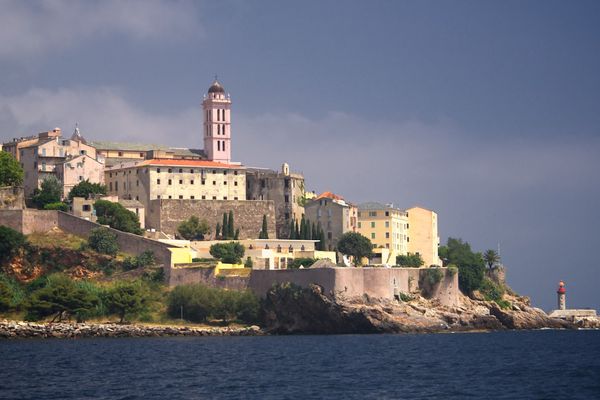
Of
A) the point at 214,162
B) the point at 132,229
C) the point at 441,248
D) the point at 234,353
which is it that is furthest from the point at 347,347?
the point at 441,248

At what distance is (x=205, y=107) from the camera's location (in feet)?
403

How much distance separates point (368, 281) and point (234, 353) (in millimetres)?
19845

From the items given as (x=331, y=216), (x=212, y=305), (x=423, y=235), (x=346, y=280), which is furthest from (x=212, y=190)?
(x=346, y=280)

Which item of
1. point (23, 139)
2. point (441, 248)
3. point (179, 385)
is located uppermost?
point (23, 139)

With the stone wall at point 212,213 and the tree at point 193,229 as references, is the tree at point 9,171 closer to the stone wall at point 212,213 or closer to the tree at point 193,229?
the stone wall at point 212,213

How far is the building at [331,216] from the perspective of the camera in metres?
115

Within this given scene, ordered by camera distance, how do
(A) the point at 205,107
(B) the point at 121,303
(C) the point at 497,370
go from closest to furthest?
(C) the point at 497,370 → (B) the point at 121,303 → (A) the point at 205,107

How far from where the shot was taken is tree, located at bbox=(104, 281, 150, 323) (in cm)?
9206

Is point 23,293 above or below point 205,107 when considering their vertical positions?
below

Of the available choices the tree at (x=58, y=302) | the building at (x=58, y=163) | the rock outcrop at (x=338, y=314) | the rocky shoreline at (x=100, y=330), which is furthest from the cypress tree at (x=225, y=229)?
the tree at (x=58, y=302)

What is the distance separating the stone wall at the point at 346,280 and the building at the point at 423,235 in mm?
21212

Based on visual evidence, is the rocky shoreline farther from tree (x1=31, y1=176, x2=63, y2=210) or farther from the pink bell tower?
the pink bell tower

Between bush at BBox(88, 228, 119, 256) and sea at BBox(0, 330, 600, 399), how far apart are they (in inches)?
538

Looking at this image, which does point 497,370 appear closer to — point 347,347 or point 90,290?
point 347,347
